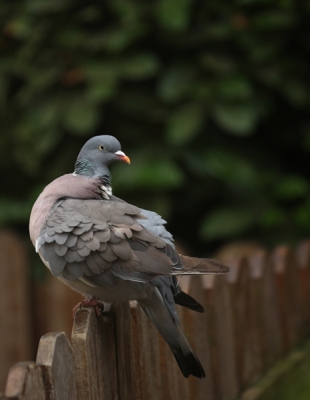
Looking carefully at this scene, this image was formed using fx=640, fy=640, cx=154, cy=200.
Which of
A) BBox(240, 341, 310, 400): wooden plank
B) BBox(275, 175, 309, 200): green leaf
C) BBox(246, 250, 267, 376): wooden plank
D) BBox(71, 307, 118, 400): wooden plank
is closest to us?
BBox(71, 307, 118, 400): wooden plank

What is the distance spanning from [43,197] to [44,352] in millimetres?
771

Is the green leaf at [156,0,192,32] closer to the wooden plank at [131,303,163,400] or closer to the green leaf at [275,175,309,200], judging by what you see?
the green leaf at [275,175,309,200]

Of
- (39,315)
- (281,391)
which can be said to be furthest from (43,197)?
(39,315)

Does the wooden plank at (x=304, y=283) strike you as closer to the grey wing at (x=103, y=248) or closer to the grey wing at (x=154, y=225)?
the grey wing at (x=154, y=225)

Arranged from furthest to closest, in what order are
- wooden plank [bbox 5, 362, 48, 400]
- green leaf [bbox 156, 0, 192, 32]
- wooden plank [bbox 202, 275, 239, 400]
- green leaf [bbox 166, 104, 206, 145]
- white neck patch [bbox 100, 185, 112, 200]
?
green leaf [bbox 166, 104, 206, 145] → green leaf [bbox 156, 0, 192, 32] → wooden plank [bbox 202, 275, 239, 400] → white neck patch [bbox 100, 185, 112, 200] → wooden plank [bbox 5, 362, 48, 400]

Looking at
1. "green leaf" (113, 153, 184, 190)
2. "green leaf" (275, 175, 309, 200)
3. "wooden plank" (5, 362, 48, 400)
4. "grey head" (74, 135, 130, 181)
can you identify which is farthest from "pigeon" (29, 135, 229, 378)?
"green leaf" (275, 175, 309, 200)

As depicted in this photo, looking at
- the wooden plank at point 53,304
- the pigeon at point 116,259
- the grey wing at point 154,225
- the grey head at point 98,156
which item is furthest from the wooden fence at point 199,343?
the wooden plank at point 53,304

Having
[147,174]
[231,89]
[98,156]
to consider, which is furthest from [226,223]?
[98,156]

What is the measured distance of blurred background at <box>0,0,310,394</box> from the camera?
14.6 ft

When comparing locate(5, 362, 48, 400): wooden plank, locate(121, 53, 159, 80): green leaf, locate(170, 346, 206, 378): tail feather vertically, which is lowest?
locate(5, 362, 48, 400): wooden plank

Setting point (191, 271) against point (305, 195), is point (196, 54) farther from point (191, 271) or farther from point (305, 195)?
point (191, 271)

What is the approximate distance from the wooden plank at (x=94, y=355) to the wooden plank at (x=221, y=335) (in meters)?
0.80

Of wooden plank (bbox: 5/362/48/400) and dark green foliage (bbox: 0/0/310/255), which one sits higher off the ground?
dark green foliage (bbox: 0/0/310/255)

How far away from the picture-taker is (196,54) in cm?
470
